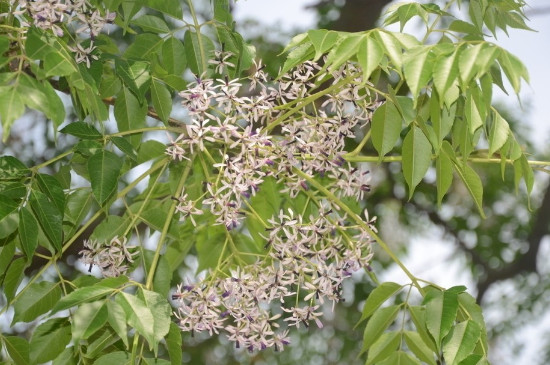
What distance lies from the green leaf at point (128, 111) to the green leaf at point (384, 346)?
0.75 metres

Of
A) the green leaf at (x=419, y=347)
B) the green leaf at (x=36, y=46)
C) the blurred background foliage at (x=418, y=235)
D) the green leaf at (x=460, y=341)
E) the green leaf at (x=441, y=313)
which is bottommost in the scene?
the blurred background foliage at (x=418, y=235)

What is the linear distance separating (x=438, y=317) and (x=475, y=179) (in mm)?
370

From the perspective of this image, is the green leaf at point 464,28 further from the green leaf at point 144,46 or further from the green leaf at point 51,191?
the green leaf at point 51,191

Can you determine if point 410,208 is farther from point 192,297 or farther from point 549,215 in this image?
point 192,297

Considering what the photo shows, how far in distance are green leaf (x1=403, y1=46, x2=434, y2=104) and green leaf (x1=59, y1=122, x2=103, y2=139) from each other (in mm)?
687

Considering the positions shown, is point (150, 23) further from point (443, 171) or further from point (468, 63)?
point (468, 63)

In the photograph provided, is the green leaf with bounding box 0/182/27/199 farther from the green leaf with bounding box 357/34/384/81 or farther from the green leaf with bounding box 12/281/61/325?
the green leaf with bounding box 357/34/384/81

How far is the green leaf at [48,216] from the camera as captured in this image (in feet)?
5.74

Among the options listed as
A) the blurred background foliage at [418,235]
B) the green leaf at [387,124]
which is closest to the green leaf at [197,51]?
the green leaf at [387,124]

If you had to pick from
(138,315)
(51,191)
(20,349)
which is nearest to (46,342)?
(20,349)

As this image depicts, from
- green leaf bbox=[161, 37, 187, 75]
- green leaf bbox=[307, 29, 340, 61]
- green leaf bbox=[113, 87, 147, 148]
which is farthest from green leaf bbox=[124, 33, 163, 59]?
green leaf bbox=[307, 29, 340, 61]

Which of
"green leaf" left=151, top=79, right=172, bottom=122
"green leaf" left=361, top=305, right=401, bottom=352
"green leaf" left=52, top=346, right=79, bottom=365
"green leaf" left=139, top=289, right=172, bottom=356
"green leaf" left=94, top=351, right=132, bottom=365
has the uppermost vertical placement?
"green leaf" left=151, top=79, right=172, bottom=122

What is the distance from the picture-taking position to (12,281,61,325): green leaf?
200 centimetres

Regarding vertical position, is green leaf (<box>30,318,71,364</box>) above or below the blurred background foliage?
above
